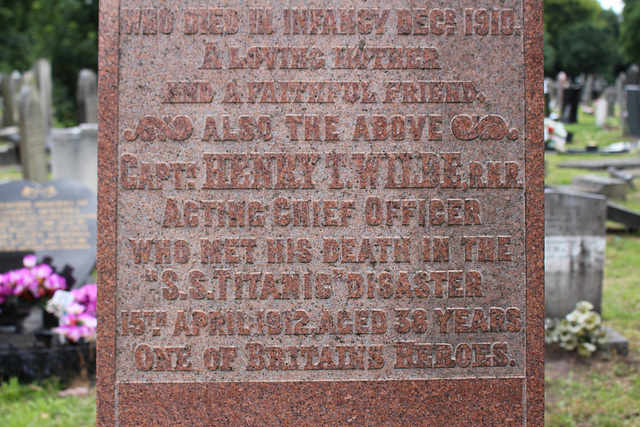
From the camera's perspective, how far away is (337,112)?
2.49 metres

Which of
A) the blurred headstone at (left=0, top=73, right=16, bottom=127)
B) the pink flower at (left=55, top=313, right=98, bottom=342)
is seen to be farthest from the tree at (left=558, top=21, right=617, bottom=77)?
the pink flower at (left=55, top=313, right=98, bottom=342)

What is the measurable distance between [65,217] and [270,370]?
4141 millimetres

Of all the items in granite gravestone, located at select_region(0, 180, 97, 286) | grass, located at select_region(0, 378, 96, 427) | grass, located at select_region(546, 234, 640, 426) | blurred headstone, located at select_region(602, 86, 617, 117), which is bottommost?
grass, located at select_region(0, 378, 96, 427)

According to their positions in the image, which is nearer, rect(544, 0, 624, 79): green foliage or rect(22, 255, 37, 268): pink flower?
rect(22, 255, 37, 268): pink flower

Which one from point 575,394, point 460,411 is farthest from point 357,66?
point 575,394

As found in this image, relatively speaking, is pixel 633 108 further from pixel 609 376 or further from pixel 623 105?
pixel 609 376

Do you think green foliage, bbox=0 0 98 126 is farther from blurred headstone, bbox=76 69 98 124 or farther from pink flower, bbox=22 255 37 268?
pink flower, bbox=22 255 37 268

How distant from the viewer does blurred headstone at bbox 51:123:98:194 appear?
9375mm

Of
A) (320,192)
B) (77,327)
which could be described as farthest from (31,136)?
(320,192)

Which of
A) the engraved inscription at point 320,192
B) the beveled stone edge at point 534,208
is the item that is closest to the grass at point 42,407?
the engraved inscription at point 320,192

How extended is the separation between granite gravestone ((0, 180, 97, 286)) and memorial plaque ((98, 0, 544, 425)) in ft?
11.1

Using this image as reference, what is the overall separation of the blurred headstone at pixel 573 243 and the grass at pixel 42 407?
4.06m

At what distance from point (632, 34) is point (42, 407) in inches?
1670

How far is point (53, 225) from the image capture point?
5809 millimetres
